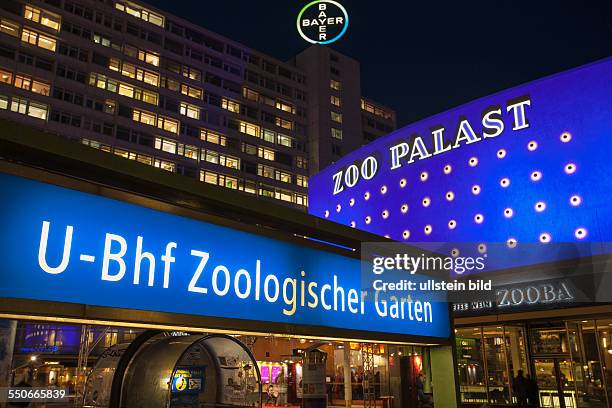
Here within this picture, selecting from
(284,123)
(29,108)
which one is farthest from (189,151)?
(29,108)

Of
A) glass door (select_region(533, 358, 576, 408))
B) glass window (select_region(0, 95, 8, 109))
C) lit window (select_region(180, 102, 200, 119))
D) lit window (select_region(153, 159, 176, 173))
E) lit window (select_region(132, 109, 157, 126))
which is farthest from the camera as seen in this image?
lit window (select_region(180, 102, 200, 119))

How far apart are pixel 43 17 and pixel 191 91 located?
18.3 meters

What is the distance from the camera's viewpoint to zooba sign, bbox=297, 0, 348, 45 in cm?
1365

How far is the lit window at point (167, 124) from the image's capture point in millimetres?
63312

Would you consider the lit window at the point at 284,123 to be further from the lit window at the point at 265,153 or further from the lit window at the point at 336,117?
the lit window at the point at 336,117

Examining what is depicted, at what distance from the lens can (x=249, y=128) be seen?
7319 cm

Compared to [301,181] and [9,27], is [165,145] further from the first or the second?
[301,181]

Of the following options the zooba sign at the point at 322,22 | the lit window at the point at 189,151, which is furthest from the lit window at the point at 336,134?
the zooba sign at the point at 322,22

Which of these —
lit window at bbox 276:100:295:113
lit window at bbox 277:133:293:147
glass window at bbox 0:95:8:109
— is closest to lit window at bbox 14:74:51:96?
glass window at bbox 0:95:8:109

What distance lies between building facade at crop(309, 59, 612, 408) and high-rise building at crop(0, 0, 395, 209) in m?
32.5

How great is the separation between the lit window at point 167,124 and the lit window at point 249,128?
33.2ft

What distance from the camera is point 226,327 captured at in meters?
4.37

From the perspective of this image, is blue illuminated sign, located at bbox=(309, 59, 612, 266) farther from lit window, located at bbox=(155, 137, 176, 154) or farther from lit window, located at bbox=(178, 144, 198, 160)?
lit window, located at bbox=(178, 144, 198, 160)

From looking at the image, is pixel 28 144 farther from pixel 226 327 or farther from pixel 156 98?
pixel 156 98
